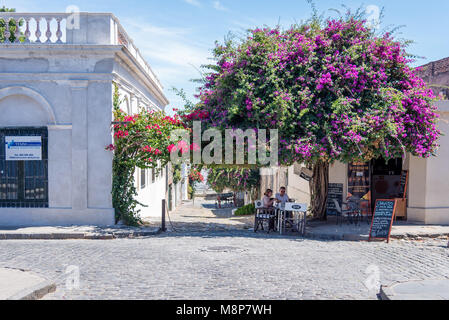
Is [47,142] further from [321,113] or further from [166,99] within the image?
[166,99]

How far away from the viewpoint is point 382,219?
11.8 metres

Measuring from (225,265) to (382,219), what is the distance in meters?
5.64

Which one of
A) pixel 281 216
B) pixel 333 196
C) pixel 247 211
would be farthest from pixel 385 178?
pixel 247 211

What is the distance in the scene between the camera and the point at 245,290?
623 centimetres

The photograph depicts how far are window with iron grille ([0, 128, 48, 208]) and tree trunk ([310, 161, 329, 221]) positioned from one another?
29.5 feet

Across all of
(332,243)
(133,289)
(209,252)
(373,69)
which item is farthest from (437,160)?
(133,289)

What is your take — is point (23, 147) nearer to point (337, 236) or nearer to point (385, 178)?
point (337, 236)

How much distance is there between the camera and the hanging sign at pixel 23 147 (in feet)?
44.0

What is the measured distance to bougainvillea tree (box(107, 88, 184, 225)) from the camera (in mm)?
13358

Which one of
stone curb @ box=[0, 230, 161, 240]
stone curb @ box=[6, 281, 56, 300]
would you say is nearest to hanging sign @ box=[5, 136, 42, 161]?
stone curb @ box=[0, 230, 161, 240]

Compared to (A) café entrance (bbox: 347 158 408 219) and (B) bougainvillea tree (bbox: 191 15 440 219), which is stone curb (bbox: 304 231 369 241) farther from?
(A) café entrance (bbox: 347 158 408 219)

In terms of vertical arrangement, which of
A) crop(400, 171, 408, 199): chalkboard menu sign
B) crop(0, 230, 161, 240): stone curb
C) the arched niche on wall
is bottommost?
crop(0, 230, 161, 240): stone curb
